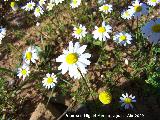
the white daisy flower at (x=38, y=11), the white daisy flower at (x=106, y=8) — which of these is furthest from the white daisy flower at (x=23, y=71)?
the white daisy flower at (x=106, y=8)

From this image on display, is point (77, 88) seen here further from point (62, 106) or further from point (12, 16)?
point (12, 16)

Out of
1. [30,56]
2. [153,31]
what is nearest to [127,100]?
[153,31]

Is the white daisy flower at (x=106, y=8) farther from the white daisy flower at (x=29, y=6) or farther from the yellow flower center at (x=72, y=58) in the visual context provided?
the yellow flower center at (x=72, y=58)

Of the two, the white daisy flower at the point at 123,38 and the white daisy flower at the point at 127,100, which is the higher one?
the white daisy flower at the point at 123,38

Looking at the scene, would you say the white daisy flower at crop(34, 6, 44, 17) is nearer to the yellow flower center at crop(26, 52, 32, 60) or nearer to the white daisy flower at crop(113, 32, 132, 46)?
the yellow flower center at crop(26, 52, 32, 60)

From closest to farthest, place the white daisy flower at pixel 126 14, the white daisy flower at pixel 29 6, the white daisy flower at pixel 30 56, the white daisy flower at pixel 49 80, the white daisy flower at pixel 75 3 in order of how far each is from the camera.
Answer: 1. the white daisy flower at pixel 49 80
2. the white daisy flower at pixel 30 56
3. the white daisy flower at pixel 126 14
4. the white daisy flower at pixel 75 3
5. the white daisy flower at pixel 29 6

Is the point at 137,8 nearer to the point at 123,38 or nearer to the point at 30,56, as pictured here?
the point at 123,38

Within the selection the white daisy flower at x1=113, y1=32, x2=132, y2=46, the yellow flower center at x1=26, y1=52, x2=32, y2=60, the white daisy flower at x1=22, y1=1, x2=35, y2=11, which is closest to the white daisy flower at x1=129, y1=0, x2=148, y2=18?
the white daisy flower at x1=113, y1=32, x2=132, y2=46
